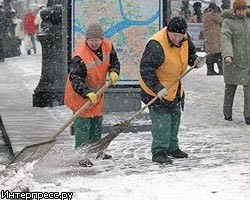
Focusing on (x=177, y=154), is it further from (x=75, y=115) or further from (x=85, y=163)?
(x=75, y=115)

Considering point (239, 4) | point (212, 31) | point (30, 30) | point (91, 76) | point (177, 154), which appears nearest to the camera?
point (91, 76)

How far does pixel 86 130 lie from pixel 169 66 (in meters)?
1.06

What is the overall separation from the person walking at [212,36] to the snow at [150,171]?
20.4 feet

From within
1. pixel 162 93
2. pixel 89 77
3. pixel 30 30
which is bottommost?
pixel 30 30

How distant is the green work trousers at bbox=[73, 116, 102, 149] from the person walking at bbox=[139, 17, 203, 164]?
1.89 ft

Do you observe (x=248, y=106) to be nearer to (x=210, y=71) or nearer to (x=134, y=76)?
(x=134, y=76)

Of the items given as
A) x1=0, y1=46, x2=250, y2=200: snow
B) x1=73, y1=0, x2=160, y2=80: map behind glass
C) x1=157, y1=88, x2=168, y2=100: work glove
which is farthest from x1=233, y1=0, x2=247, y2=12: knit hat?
x1=157, y1=88, x2=168, y2=100: work glove

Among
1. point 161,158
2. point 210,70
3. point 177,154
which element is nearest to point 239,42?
point 177,154

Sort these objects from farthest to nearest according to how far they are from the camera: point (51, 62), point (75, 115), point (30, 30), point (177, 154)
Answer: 1. point (30, 30)
2. point (51, 62)
3. point (177, 154)
4. point (75, 115)

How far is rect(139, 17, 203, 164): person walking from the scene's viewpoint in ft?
22.0

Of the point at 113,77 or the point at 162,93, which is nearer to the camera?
the point at 162,93

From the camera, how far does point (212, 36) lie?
1550 centimetres

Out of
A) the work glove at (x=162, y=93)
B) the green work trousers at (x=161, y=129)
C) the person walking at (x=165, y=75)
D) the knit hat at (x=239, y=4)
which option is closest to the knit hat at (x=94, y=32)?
the person walking at (x=165, y=75)

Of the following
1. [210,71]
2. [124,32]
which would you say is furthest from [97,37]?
[210,71]
